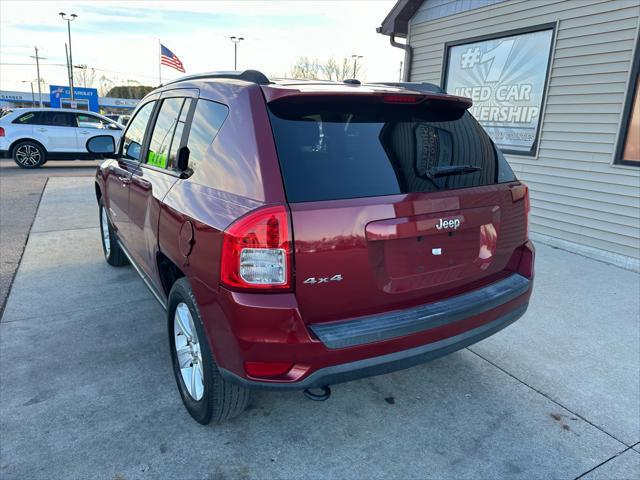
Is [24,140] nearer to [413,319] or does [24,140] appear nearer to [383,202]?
[383,202]

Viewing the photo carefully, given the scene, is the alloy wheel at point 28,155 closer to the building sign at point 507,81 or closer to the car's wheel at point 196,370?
the building sign at point 507,81

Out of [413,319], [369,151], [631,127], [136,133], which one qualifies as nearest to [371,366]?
[413,319]

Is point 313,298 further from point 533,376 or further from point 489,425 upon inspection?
point 533,376

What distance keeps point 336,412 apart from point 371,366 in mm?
780

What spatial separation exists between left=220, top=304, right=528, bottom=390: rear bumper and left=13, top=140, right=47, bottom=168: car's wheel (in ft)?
47.2

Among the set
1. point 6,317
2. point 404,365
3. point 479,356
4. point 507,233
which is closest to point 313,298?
point 404,365

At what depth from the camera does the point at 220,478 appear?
7.14 ft

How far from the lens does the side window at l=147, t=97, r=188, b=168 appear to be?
2.91m

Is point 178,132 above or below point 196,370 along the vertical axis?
above

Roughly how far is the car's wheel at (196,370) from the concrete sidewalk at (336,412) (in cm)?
15

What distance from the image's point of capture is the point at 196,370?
252cm

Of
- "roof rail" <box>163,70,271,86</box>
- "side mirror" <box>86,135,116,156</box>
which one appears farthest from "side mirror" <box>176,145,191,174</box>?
"side mirror" <box>86,135,116,156</box>

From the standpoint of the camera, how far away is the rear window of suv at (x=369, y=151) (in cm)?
203

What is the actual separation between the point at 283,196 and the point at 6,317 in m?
3.17
